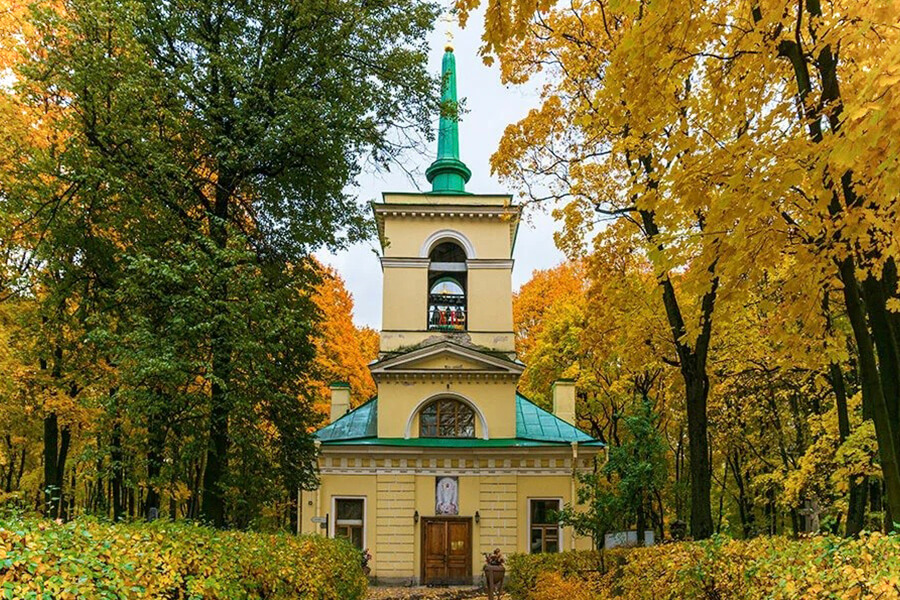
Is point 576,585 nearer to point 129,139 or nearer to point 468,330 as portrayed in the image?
point 129,139

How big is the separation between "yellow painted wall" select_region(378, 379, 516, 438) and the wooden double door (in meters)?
3.02

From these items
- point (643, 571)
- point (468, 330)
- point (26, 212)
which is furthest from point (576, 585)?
point (468, 330)

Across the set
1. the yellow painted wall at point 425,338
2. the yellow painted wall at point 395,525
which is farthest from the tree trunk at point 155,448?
the yellow painted wall at point 425,338

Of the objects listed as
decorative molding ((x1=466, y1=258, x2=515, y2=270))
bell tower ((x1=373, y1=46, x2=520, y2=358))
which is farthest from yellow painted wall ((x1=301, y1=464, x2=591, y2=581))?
decorative molding ((x1=466, y1=258, x2=515, y2=270))

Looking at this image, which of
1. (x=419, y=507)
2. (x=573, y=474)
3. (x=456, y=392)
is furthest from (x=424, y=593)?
(x=456, y=392)

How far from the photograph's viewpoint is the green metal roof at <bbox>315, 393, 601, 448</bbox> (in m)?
23.3

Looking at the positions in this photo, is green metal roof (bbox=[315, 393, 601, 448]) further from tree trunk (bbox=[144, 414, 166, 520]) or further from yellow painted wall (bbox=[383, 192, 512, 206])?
tree trunk (bbox=[144, 414, 166, 520])

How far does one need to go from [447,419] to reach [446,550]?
4.34 meters

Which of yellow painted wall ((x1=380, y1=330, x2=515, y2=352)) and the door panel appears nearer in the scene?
the door panel

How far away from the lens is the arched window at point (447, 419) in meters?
24.1

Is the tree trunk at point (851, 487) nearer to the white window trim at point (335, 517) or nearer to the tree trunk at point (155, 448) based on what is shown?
the tree trunk at point (155, 448)

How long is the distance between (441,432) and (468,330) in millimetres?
3814

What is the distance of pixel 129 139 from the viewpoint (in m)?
10.8

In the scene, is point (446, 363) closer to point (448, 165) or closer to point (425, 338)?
point (425, 338)
